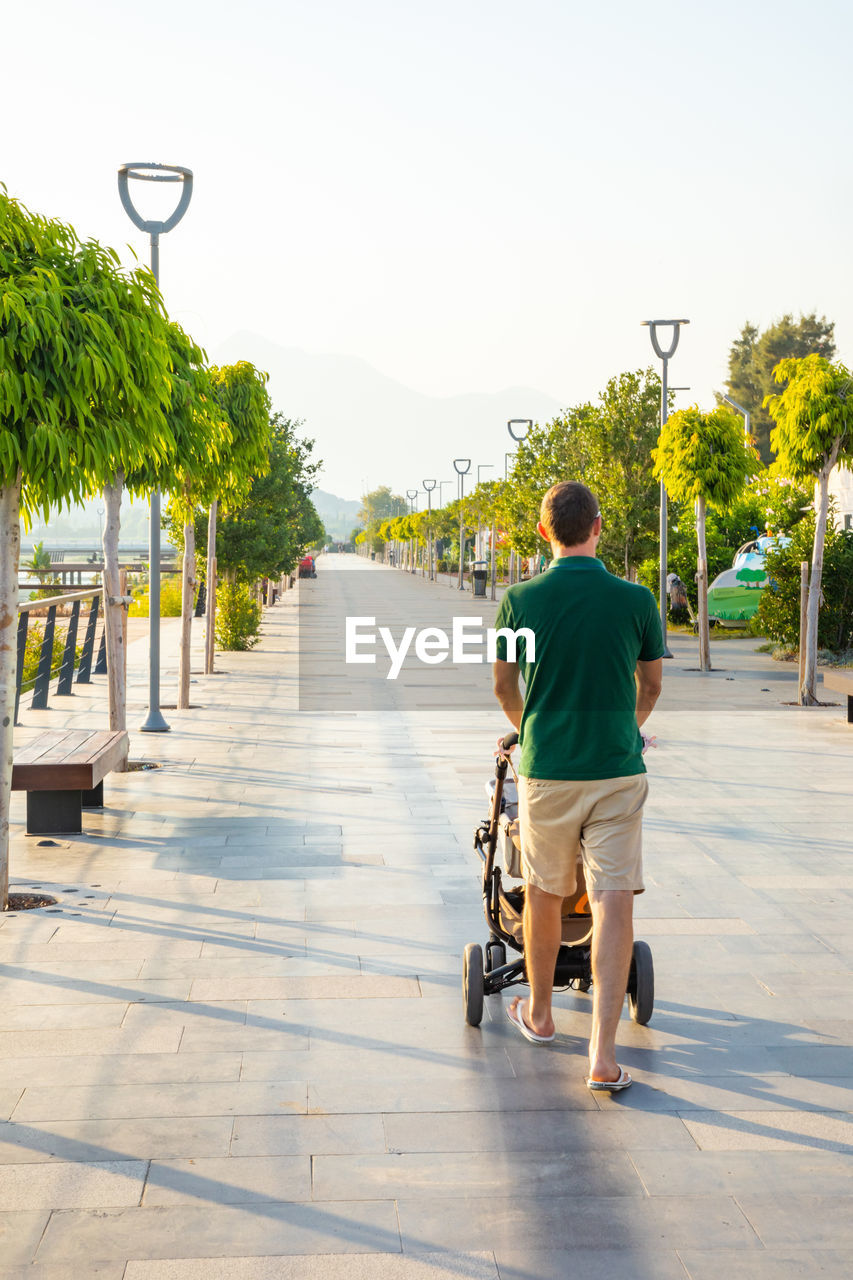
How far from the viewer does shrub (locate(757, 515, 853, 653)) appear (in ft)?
60.9

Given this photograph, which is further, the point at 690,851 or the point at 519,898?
the point at 690,851

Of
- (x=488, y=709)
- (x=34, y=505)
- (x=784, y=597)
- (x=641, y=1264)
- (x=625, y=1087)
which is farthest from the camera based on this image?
(x=784, y=597)

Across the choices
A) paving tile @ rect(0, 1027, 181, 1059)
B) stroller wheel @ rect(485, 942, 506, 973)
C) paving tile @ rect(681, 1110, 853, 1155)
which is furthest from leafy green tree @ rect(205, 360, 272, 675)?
paving tile @ rect(681, 1110, 853, 1155)

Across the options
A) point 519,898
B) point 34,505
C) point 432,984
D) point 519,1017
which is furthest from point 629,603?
point 34,505

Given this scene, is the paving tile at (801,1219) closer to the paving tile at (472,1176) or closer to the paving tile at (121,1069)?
the paving tile at (472,1176)

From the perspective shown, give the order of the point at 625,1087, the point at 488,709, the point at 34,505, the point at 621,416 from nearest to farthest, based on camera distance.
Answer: the point at 625,1087, the point at 34,505, the point at 488,709, the point at 621,416

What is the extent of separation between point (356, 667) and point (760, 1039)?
50.2ft

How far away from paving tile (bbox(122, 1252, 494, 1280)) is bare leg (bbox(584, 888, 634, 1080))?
1.08 m

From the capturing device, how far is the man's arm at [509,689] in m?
4.38

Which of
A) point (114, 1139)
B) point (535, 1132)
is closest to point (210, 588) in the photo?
A: point (114, 1139)

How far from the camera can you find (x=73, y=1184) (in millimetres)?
3549

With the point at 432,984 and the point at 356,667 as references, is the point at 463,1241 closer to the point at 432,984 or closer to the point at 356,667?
the point at 432,984

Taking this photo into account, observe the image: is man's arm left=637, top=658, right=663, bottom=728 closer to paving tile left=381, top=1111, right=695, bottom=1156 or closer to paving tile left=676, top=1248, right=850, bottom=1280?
paving tile left=381, top=1111, right=695, bottom=1156

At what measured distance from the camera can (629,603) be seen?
13.8ft
